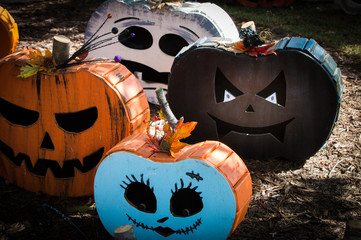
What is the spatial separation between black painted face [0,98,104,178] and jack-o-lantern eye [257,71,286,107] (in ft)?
4.57

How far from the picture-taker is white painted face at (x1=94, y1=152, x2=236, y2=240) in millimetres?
2453

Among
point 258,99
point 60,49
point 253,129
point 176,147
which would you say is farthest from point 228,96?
point 60,49

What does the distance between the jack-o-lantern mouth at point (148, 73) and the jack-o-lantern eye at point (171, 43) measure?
26 cm

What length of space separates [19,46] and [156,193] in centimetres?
426

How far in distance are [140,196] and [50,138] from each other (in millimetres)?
905

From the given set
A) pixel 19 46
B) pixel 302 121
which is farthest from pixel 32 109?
pixel 19 46

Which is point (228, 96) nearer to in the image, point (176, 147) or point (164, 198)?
point (176, 147)

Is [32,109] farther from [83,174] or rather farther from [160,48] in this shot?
[160,48]

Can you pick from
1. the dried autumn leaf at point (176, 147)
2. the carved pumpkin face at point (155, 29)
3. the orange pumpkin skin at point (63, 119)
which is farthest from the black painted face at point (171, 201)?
the carved pumpkin face at point (155, 29)

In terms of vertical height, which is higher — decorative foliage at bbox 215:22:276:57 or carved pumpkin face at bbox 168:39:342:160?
decorative foliage at bbox 215:22:276:57

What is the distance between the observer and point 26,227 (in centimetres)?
289

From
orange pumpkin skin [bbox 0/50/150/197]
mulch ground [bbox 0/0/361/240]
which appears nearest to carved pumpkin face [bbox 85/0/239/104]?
orange pumpkin skin [bbox 0/50/150/197]

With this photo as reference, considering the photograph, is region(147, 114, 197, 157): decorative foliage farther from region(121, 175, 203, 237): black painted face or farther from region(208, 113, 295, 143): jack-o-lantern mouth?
region(208, 113, 295, 143): jack-o-lantern mouth

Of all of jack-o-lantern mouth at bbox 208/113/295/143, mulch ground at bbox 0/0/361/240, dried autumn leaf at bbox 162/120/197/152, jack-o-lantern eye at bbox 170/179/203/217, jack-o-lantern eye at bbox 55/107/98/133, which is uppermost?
dried autumn leaf at bbox 162/120/197/152
